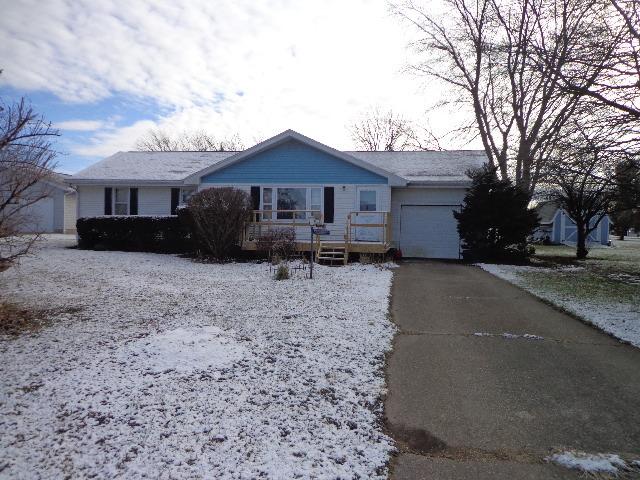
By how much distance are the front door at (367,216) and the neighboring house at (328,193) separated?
35mm

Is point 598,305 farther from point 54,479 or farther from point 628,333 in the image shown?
point 54,479

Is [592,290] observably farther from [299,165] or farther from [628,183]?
[299,165]

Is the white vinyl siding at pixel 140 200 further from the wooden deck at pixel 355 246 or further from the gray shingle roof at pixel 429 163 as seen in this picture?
the gray shingle roof at pixel 429 163

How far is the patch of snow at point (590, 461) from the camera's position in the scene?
9.97ft

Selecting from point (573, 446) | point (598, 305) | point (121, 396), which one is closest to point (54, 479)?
point (121, 396)

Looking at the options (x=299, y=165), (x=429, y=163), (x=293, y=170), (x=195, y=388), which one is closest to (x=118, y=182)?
(x=293, y=170)

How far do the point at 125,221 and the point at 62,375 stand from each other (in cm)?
1343

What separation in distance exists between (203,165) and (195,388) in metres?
18.0

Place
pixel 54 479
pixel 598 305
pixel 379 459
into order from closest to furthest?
pixel 54 479 < pixel 379 459 < pixel 598 305

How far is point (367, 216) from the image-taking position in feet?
52.6

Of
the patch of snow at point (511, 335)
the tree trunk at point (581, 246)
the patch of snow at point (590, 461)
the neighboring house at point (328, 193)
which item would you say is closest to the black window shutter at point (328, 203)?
the neighboring house at point (328, 193)

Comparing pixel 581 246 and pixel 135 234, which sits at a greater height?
pixel 135 234

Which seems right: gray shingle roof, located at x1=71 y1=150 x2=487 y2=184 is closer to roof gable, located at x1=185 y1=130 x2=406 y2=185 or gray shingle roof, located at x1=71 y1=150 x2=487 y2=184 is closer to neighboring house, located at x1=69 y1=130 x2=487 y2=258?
neighboring house, located at x1=69 y1=130 x2=487 y2=258

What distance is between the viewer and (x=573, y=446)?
3338mm
